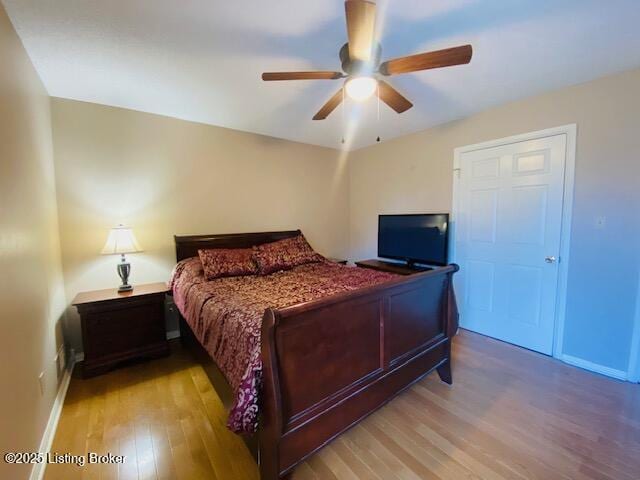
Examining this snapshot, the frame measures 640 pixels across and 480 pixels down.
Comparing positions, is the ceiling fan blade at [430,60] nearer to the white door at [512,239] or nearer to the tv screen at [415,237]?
the white door at [512,239]

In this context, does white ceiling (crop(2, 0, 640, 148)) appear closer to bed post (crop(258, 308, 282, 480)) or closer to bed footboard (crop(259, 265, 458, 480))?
bed footboard (crop(259, 265, 458, 480))


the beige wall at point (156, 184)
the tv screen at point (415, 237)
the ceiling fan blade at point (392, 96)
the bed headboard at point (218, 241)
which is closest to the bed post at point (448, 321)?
the tv screen at point (415, 237)

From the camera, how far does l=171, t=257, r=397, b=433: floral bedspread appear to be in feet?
4.17

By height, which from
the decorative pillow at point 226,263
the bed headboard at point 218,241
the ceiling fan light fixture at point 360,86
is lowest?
the decorative pillow at point 226,263

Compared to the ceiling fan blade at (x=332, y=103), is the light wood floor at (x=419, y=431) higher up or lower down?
lower down

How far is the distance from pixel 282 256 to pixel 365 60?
2.09 m

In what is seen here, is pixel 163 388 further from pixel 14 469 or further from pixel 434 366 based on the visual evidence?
pixel 434 366

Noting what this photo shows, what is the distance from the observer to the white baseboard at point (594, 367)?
2283mm

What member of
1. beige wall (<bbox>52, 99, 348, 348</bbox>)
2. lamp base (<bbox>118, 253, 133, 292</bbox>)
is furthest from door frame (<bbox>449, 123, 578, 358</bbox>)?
lamp base (<bbox>118, 253, 133, 292</bbox>)

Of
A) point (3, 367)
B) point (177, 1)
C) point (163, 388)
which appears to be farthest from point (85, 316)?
point (177, 1)

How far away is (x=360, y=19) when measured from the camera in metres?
1.30

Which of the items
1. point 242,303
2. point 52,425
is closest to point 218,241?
point 242,303

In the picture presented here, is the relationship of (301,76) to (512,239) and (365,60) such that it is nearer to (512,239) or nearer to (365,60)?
(365,60)

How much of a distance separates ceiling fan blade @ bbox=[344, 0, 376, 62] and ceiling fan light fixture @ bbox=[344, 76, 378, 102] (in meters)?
0.13
